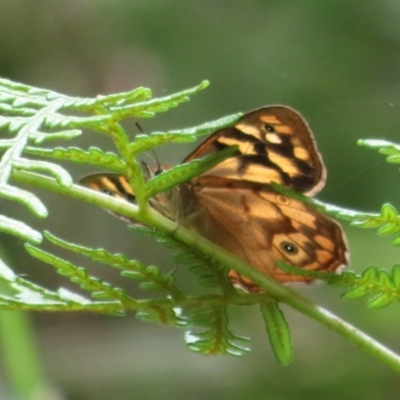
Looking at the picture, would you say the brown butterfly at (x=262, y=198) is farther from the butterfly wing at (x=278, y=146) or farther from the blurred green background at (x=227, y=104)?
the blurred green background at (x=227, y=104)

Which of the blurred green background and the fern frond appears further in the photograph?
the blurred green background

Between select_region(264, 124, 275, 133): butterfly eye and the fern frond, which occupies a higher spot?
select_region(264, 124, 275, 133): butterfly eye

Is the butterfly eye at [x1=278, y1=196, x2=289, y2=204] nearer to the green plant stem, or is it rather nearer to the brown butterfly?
the brown butterfly

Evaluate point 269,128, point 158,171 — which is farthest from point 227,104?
point 269,128

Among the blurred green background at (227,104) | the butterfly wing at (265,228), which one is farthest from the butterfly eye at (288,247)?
the blurred green background at (227,104)

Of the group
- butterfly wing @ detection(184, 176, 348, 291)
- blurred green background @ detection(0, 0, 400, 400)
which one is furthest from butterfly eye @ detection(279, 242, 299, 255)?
blurred green background @ detection(0, 0, 400, 400)

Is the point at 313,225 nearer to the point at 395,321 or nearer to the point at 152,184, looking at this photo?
the point at 152,184
